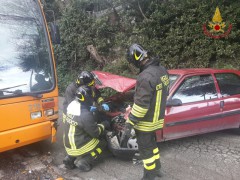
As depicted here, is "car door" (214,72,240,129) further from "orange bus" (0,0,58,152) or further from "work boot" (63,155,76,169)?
"orange bus" (0,0,58,152)

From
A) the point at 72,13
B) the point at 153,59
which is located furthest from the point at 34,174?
the point at 72,13

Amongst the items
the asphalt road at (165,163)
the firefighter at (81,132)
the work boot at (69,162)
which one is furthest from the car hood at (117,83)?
the work boot at (69,162)

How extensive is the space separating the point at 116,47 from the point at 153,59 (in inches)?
319

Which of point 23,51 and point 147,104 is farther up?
point 23,51

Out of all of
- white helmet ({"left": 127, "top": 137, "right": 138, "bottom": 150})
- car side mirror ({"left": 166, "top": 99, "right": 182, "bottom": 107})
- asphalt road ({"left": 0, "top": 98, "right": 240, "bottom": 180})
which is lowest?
asphalt road ({"left": 0, "top": 98, "right": 240, "bottom": 180})

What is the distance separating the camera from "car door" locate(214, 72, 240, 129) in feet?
16.1

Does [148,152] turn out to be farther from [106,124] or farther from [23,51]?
[23,51]

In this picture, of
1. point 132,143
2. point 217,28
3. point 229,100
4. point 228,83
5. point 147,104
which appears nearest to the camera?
point 147,104

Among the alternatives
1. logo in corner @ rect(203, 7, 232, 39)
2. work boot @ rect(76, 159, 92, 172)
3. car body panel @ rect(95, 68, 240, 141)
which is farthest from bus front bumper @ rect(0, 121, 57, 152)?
logo in corner @ rect(203, 7, 232, 39)

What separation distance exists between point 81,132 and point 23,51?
5.38ft

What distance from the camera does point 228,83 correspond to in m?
5.12

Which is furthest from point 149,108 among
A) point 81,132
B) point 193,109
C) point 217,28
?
point 217,28

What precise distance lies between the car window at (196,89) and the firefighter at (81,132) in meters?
1.45

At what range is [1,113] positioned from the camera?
394 cm
